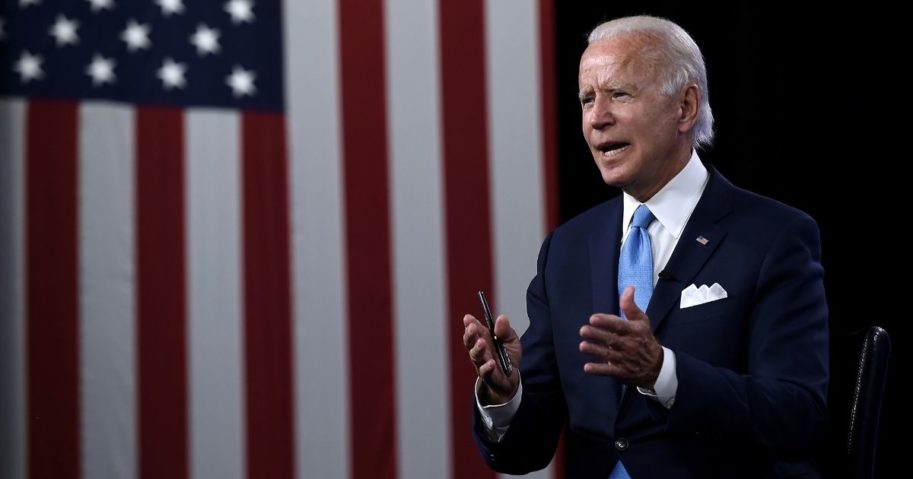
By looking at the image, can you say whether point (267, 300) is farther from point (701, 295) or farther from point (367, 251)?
point (701, 295)

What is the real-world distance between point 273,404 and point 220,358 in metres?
0.20

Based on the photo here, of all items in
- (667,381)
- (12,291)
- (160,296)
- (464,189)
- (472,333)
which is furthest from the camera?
(464,189)

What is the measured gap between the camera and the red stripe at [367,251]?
128 inches

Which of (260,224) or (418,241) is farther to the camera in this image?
(418,241)

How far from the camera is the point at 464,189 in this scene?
3357 mm

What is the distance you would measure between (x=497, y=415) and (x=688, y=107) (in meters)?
0.61

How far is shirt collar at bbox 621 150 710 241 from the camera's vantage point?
1852mm

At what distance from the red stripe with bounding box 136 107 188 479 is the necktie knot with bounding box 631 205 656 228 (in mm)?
1653

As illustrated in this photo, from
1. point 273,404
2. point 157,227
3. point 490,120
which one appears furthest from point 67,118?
point 490,120

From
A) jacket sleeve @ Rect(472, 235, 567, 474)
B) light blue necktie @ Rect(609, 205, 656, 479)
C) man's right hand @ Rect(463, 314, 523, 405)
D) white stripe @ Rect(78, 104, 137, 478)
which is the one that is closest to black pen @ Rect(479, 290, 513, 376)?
man's right hand @ Rect(463, 314, 523, 405)

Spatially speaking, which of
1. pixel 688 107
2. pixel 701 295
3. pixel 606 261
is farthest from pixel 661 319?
pixel 688 107

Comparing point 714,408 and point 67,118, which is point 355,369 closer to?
point 67,118

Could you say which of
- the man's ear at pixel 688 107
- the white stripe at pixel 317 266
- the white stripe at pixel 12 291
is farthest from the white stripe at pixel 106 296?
the man's ear at pixel 688 107

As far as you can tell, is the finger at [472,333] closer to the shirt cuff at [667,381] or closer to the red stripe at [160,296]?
the shirt cuff at [667,381]
